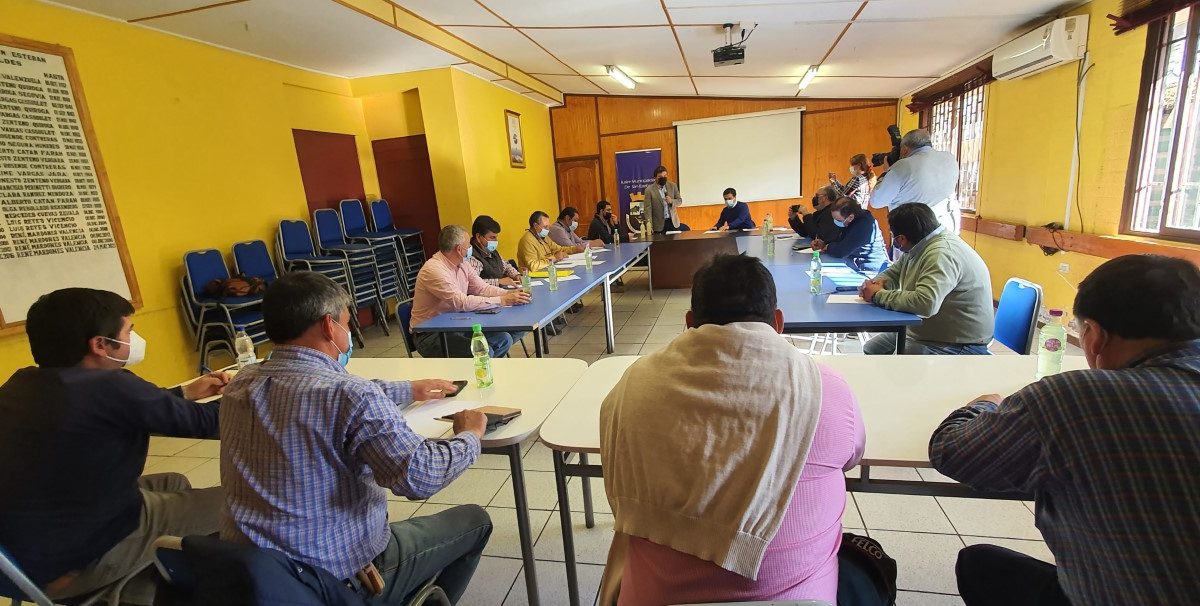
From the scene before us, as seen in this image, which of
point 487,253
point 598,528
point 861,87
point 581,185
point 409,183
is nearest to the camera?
point 598,528

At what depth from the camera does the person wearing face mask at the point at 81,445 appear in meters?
1.28

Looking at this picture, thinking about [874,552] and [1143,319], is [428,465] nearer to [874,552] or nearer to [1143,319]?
[874,552]

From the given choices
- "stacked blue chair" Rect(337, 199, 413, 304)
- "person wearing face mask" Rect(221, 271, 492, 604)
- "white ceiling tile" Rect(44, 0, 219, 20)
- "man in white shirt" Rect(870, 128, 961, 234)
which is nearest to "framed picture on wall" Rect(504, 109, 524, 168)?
"stacked blue chair" Rect(337, 199, 413, 304)

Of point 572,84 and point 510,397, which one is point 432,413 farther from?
point 572,84

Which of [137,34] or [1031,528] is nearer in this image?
[1031,528]

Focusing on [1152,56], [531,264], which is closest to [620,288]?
[531,264]

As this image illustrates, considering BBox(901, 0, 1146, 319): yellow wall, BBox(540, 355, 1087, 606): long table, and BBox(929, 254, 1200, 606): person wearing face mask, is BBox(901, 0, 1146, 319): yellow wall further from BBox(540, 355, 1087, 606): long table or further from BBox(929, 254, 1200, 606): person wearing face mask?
BBox(929, 254, 1200, 606): person wearing face mask

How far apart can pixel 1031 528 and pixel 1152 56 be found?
10.5ft

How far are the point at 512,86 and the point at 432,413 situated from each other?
647 centimetres

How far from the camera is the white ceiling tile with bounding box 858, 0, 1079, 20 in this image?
3.71 metres

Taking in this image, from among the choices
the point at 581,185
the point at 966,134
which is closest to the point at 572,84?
the point at 581,185

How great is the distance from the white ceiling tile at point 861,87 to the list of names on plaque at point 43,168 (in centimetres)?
729

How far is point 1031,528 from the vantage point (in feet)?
6.74

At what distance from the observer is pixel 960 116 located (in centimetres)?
617
